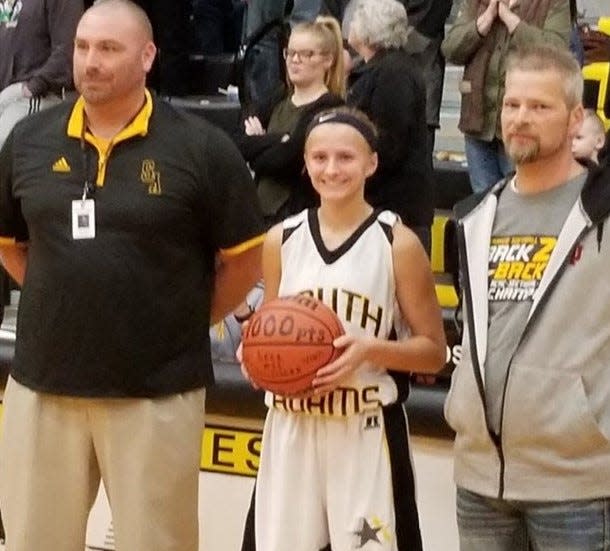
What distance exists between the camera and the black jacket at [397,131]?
5055 mm

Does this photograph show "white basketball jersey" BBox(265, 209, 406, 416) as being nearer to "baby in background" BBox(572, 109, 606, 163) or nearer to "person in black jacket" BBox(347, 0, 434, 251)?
"baby in background" BBox(572, 109, 606, 163)

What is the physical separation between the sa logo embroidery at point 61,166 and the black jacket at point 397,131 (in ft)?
5.80

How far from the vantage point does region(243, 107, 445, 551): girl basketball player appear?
331cm

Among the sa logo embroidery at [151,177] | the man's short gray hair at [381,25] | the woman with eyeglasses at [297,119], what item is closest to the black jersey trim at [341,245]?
the sa logo embroidery at [151,177]

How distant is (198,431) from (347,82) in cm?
243

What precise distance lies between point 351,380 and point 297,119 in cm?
198

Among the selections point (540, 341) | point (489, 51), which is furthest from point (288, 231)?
point (489, 51)

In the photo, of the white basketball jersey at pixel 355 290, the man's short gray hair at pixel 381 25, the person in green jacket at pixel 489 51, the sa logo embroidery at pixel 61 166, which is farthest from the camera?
the person in green jacket at pixel 489 51

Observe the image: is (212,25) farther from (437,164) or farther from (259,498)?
(259,498)

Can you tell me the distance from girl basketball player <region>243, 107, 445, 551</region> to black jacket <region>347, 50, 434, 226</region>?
Answer: 1.60 m

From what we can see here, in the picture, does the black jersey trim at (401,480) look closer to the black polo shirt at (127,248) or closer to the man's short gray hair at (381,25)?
the black polo shirt at (127,248)

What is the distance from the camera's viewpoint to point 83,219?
3.40 metres

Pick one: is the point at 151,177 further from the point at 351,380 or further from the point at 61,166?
the point at 351,380

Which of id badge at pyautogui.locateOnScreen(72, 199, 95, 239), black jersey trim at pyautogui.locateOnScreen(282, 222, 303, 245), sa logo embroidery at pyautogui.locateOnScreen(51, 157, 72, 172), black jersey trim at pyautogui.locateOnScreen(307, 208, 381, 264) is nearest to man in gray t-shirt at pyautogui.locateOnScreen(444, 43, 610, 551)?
black jersey trim at pyautogui.locateOnScreen(307, 208, 381, 264)
